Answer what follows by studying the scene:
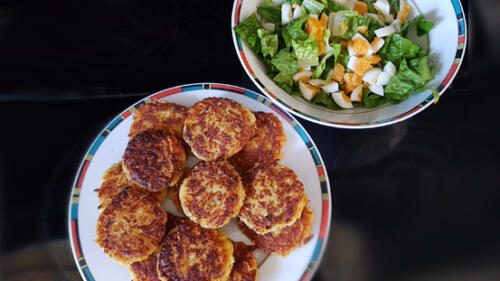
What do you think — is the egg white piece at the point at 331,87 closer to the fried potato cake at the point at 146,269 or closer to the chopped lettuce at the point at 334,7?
the chopped lettuce at the point at 334,7

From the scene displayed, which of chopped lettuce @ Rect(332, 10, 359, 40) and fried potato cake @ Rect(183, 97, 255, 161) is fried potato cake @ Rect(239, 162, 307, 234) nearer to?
fried potato cake @ Rect(183, 97, 255, 161)

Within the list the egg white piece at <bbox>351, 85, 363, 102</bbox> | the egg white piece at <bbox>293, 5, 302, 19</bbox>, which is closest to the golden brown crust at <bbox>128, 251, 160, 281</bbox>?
the egg white piece at <bbox>351, 85, 363, 102</bbox>

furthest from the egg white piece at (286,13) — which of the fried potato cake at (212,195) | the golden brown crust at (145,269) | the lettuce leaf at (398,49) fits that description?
the golden brown crust at (145,269)

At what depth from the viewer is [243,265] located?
1576mm

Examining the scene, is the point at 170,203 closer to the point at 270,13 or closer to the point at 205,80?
the point at 205,80

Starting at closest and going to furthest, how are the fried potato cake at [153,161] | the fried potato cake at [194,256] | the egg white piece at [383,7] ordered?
the fried potato cake at [194,256] < the fried potato cake at [153,161] < the egg white piece at [383,7]

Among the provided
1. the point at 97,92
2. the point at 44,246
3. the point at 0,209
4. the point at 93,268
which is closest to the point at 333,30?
the point at 97,92

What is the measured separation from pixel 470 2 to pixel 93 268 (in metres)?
2.47

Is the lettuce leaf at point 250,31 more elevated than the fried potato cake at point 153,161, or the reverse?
the lettuce leaf at point 250,31

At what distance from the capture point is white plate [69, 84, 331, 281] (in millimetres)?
1641

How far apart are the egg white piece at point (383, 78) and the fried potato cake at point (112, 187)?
3.64ft

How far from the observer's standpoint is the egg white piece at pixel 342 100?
1708 mm

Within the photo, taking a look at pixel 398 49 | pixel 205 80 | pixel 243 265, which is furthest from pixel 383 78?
pixel 243 265

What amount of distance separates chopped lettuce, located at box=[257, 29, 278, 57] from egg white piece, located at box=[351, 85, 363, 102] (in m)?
0.41
